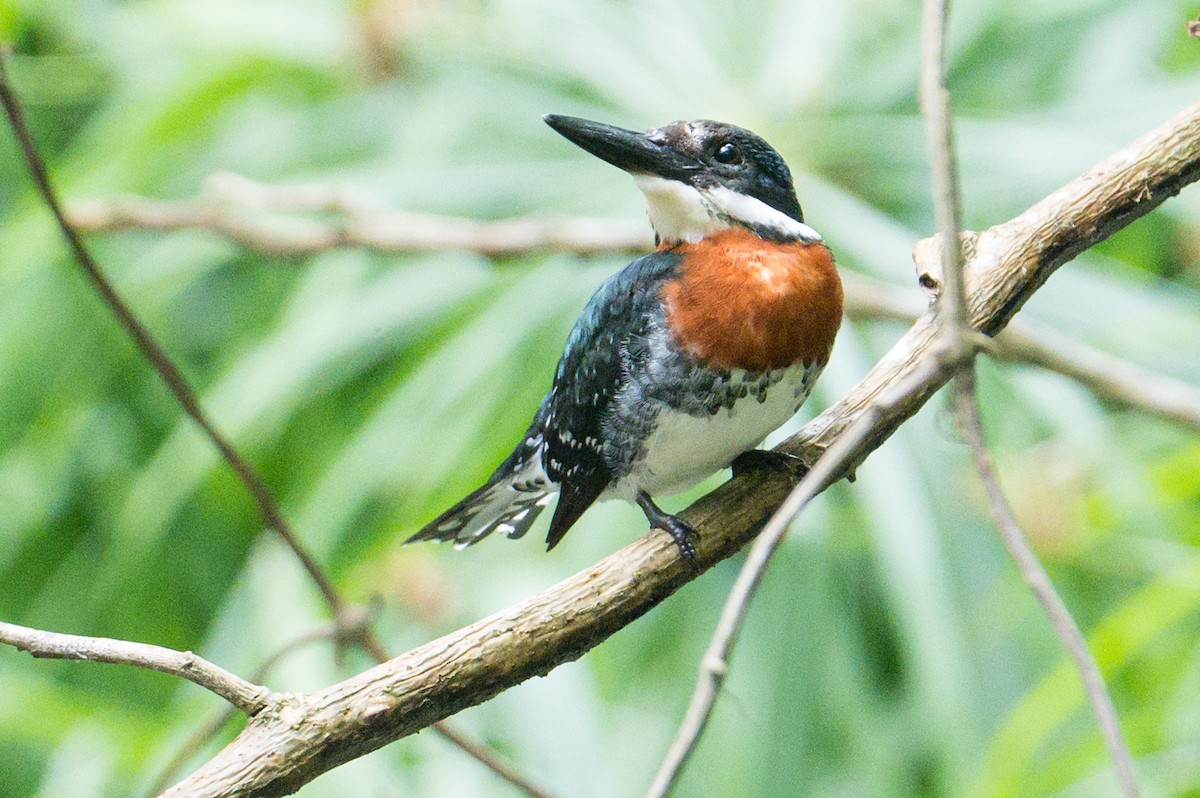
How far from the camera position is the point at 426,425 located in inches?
114

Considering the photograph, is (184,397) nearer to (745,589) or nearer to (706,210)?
(706,210)

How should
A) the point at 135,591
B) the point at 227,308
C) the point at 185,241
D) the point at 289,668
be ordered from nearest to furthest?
the point at 289,668, the point at 135,591, the point at 185,241, the point at 227,308

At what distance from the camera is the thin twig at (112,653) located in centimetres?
103

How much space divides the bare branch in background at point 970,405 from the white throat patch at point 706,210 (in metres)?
0.67

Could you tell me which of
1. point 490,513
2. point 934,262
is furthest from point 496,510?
point 934,262

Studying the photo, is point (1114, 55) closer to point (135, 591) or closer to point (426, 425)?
point (426, 425)

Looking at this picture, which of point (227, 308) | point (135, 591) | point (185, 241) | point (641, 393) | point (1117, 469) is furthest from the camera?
point (227, 308)

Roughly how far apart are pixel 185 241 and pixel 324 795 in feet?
5.71

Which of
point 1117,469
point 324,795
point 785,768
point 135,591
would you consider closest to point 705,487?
point 785,768

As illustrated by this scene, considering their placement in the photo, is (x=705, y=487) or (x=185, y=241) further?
(x=185, y=241)

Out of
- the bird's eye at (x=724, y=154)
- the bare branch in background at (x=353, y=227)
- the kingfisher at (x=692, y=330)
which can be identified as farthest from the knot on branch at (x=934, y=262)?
the bare branch in background at (x=353, y=227)

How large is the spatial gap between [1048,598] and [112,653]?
0.76m

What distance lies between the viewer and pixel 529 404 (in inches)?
110

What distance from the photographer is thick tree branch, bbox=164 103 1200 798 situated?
3.63 feet
